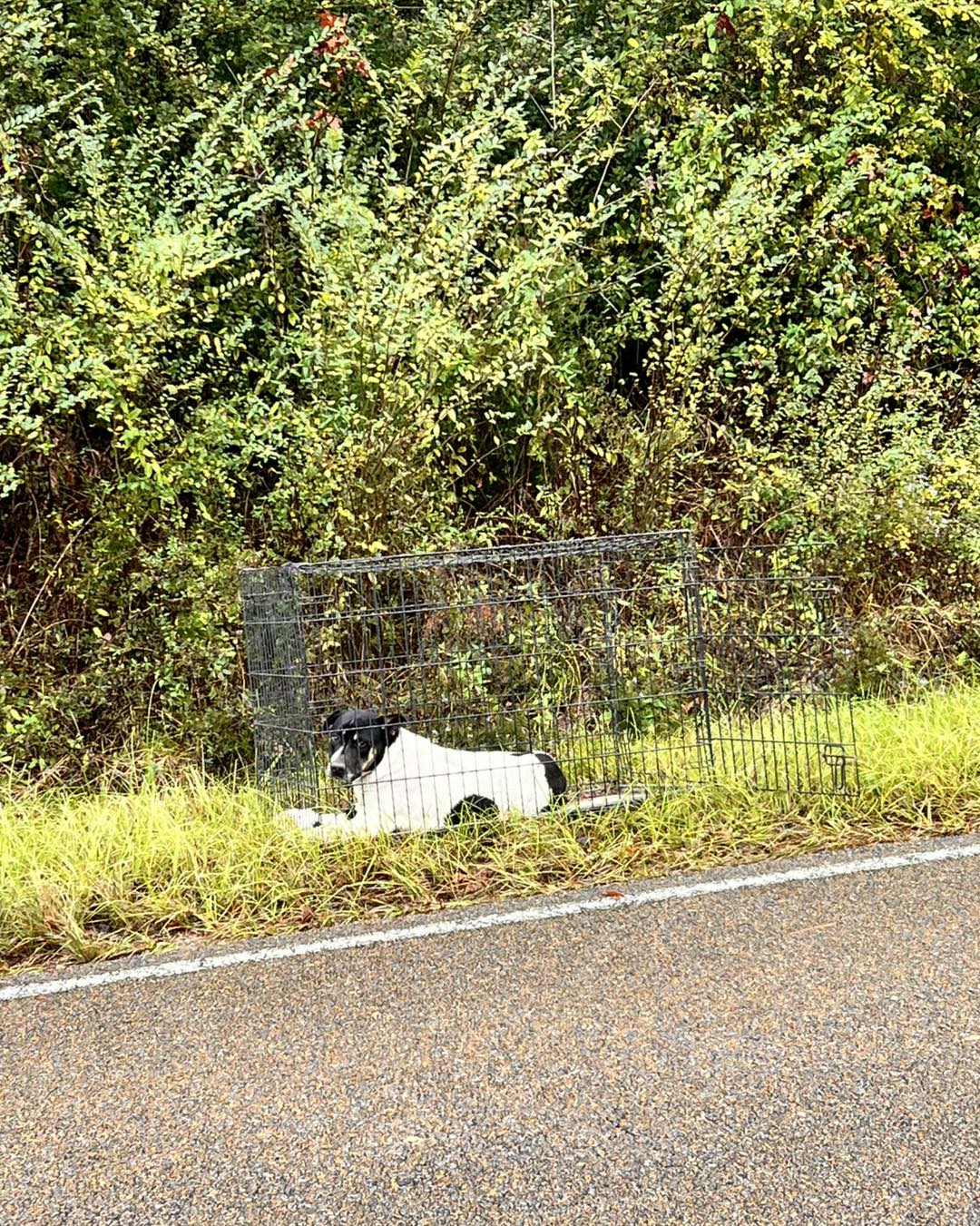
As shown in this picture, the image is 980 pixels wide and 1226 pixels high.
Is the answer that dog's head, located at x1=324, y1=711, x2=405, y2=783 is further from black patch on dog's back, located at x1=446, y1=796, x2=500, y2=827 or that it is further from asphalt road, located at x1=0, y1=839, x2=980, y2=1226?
asphalt road, located at x1=0, y1=839, x2=980, y2=1226

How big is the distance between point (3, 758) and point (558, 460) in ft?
10.7

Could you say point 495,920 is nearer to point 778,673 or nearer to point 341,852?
point 341,852

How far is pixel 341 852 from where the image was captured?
144 inches

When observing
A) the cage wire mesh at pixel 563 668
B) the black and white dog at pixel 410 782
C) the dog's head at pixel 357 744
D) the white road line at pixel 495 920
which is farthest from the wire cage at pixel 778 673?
the dog's head at pixel 357 744

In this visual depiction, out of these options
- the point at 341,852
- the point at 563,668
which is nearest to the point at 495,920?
the point at 341,852

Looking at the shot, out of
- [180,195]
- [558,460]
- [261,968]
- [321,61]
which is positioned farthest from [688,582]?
[321,61]

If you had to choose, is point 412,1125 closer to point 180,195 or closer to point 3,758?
point 3,758

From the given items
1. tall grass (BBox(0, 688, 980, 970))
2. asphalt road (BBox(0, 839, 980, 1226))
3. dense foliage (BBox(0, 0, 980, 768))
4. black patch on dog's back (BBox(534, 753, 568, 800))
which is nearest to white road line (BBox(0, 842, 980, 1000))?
asphalt road (BBox(0, 839, 980, 1226))

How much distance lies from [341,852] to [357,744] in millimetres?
416

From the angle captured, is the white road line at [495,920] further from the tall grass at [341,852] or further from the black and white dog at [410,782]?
the black and white dog at [410,782]

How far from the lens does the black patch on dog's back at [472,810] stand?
3.88 m

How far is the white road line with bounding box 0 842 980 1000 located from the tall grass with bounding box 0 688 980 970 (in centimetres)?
18

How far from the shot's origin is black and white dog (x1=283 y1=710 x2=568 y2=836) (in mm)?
3877

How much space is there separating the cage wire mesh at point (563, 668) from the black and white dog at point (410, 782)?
3 cm
